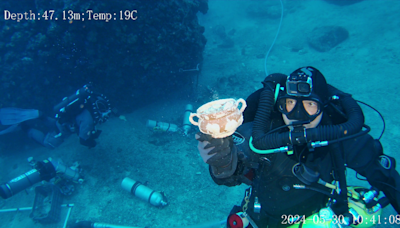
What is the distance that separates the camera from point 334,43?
13.8 meters

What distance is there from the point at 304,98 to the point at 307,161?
0.79m

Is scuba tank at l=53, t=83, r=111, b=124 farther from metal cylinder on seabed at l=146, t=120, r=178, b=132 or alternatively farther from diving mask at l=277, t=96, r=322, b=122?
diving mask at l=277, t=96, r=322, b=122

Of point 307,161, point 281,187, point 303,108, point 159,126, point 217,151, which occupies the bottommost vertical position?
point 159,126

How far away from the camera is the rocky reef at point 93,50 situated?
22.4ft

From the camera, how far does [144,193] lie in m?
5.26

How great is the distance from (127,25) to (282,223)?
8.02 metres

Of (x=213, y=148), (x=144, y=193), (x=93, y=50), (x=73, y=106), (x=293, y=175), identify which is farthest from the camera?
(x=93, y=50)

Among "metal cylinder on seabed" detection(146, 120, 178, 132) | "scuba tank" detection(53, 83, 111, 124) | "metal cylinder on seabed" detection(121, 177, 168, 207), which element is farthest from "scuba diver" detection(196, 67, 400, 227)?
"scuba tank" detection(53, 83, 111, 124)

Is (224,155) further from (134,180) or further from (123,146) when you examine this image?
(123,146)

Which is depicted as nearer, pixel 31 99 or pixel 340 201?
pixel 340 201

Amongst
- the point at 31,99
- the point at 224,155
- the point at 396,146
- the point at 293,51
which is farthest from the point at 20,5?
the point at 293,51

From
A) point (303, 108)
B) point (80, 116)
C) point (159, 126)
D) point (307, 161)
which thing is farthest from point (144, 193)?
point (303, 108)

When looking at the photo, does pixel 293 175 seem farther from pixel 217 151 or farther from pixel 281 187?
pixel 217 151

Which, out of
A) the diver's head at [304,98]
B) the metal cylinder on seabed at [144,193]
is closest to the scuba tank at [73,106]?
the metal cylinder on seabed at [144,193]
